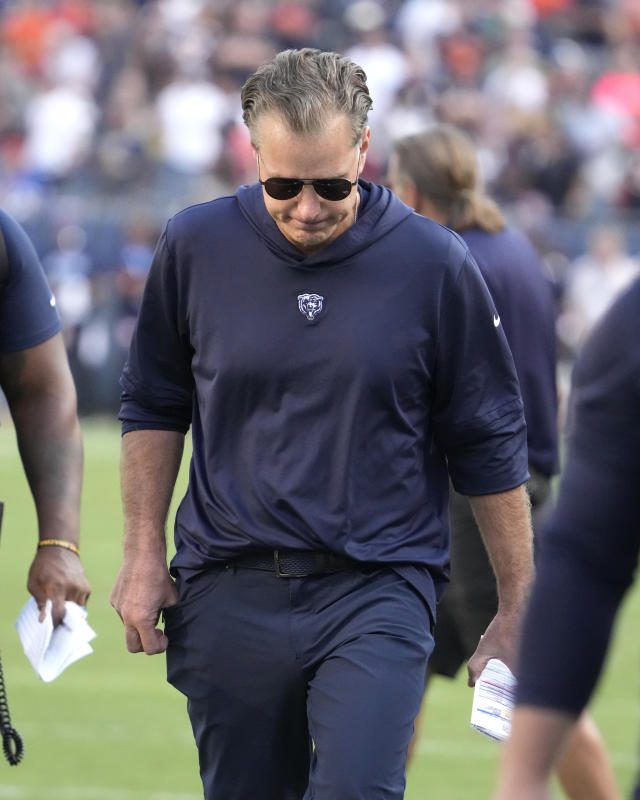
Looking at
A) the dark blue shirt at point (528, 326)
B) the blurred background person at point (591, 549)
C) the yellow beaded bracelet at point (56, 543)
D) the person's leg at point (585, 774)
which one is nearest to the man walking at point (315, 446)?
the yellow beaded bracelet at point (56, 543)

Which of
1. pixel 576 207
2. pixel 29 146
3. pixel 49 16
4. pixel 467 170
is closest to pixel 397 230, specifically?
pixel 467 170

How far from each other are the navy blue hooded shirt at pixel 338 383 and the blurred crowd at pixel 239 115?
1329cm

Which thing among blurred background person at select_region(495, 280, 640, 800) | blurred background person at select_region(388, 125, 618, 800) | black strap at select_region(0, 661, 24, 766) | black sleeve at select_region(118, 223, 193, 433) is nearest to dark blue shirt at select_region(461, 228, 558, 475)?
blurred background person at select_region(388, 125, 618, 800)

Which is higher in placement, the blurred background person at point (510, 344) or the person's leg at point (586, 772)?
the blurred background person at point (510, 344)

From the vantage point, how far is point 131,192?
20047 millimetres

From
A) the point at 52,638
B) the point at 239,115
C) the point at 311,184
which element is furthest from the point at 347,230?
the point at 239,115

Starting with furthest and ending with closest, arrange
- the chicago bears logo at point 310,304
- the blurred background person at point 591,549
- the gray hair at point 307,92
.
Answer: the chicago bears logo at point 310,304 → the gray hair at point 307,92 → the blurred background person at point 591,549

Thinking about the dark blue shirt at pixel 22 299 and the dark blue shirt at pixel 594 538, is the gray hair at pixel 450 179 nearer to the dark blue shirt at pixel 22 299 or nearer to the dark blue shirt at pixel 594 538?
the dark blue shirt at pixel 22 299

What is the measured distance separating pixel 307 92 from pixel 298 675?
1247 mm

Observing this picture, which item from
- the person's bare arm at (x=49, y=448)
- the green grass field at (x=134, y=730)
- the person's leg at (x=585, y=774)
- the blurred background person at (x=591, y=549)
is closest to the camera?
the blurred background person at (x=591, y=549)

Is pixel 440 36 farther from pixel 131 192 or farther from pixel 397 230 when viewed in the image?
pixel 397 230

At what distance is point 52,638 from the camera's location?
4.02 metres

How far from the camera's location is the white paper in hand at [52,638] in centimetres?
392

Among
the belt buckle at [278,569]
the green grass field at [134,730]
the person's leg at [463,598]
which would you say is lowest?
the green grass field at [134,730]
